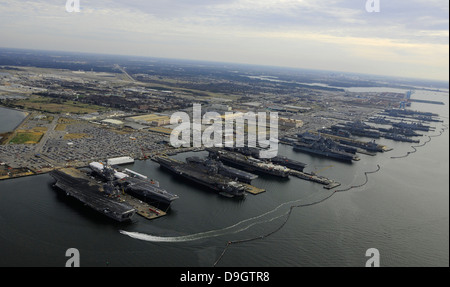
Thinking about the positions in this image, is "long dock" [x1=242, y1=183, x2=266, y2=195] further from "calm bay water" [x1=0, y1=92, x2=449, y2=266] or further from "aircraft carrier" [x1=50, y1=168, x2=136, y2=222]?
"aircraft carrier" [x1=50, y1=168, x2=136, y2=222]

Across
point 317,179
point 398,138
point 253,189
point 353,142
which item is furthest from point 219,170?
point 398,138

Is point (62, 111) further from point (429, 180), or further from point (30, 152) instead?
point (429, 180)

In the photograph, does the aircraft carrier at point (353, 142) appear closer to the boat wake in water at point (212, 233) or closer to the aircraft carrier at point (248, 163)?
the aircraft carrier at point (248, 163)

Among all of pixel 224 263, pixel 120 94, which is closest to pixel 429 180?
pixel 224 263

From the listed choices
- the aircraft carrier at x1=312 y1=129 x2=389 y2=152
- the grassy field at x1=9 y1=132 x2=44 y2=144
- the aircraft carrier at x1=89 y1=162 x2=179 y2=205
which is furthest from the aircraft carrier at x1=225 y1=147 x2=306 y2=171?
the grassy field at x1=9 y1=132 x2=44 y2=144

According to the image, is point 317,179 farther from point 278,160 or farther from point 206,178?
point 206,178
